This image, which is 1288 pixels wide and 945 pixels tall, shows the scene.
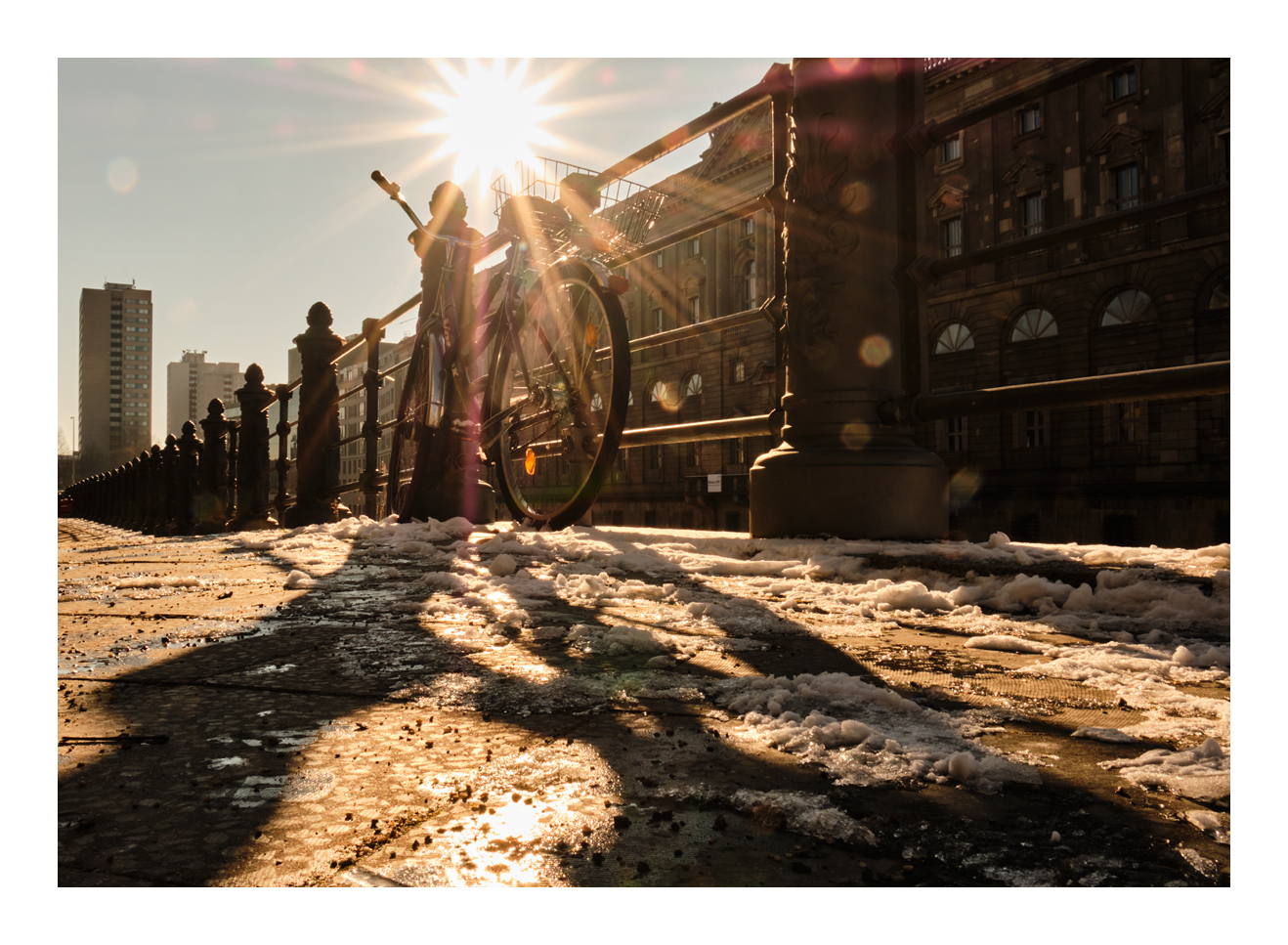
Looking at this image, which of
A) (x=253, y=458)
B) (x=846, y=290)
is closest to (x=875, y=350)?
(x=846, y=290)

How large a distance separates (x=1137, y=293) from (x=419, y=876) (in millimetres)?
25682

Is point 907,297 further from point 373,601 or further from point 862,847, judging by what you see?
point 862,847

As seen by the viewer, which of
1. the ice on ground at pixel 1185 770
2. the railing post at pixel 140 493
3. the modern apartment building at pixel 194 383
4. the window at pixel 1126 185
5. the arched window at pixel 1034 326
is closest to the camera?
the ice on ground at pixel 1185 770

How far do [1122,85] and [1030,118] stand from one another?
105 inches

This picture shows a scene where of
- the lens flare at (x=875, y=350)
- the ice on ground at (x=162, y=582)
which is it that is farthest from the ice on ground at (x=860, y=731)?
the lens flare at (x=875, y=350)

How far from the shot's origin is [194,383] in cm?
8600

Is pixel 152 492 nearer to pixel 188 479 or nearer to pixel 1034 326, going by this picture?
pixel 188 479

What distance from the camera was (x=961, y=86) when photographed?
25688 millimetres

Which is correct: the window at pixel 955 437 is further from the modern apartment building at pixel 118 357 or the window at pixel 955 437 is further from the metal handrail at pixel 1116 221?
the metal handrail at pixel 1116 221

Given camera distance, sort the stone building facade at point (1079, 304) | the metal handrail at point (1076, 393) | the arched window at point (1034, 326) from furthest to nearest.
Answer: the arched window at point (1034, 326) < the stone building facade at point (1079, 304) < the metal handrail at point (1076, 393)

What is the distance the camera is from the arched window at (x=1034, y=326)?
23984mm

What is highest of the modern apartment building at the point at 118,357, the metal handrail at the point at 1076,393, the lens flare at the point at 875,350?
the modern apartment building at the point at 118,357

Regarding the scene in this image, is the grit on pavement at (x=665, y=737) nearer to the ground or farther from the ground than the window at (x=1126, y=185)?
nearer to the ground

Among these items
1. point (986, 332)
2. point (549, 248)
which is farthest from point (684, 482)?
point (549, 248)
